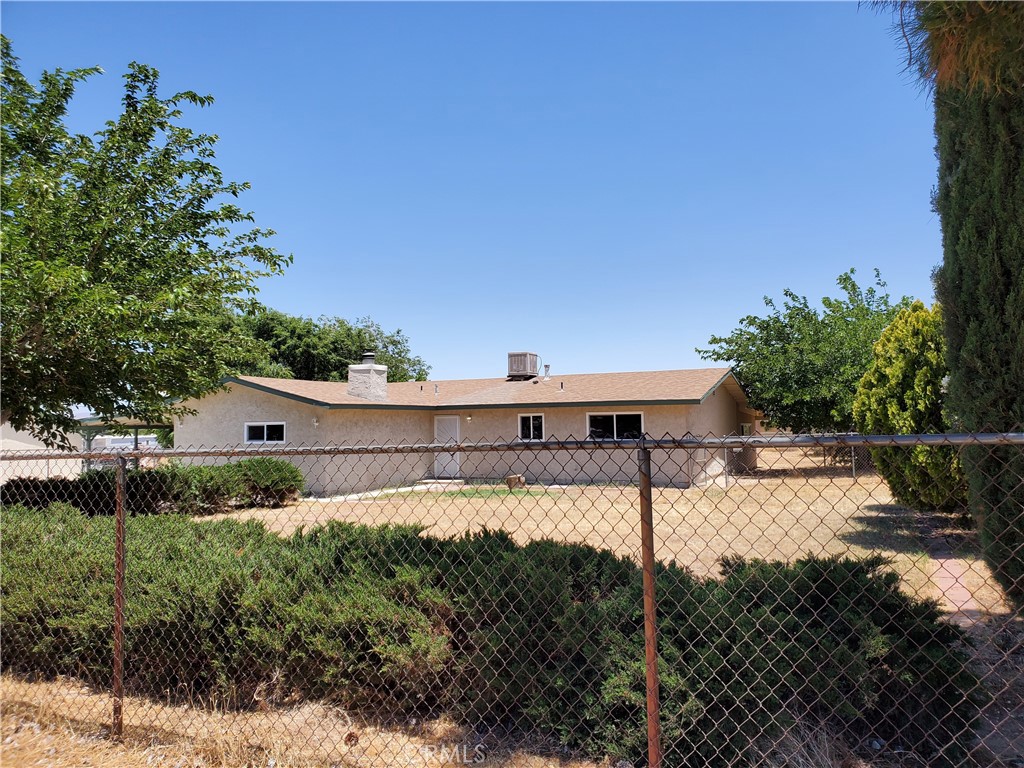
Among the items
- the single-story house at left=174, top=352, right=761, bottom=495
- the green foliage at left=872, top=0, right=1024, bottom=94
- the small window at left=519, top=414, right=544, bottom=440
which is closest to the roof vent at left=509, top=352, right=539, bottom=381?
the single-story house at left=174, top=352, right=761, bottom=495

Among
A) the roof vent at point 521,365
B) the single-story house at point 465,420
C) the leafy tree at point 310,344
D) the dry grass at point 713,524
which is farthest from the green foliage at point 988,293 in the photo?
the leafy tree at point 310,344

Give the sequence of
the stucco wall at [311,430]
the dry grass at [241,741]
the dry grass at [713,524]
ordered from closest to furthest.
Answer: the dry grass at [241,741], the dry grass at [713,524], the stucco wall at [311,430]

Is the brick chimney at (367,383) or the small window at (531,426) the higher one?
the brick chimney at (367,383)

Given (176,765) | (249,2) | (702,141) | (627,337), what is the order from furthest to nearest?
(627,337), (702,141), (249,2), (176,765)

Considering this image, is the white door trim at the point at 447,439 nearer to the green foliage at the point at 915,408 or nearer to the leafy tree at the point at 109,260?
the leafy tree at the point at 109,260

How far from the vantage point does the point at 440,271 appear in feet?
77.6

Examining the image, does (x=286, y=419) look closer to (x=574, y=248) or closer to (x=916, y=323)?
(x=574, y=248)

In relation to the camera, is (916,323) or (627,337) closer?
(916,323)

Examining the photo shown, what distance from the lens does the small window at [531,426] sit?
834 inches

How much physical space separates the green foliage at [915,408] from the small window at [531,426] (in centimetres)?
1149

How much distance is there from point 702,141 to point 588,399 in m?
10.6

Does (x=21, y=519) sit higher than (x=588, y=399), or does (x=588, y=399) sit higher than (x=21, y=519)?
(x=588, y=399)

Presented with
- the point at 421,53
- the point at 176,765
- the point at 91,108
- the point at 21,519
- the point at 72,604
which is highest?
the point at 91,108

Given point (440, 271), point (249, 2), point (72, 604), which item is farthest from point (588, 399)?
point (72, 604)
